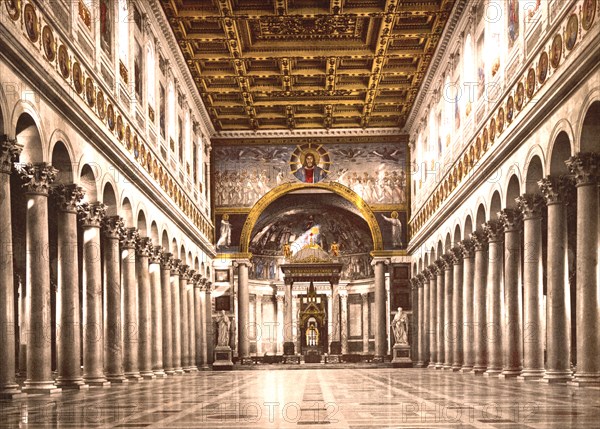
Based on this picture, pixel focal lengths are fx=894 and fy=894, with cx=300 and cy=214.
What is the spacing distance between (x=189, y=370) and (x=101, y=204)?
60.6 feet

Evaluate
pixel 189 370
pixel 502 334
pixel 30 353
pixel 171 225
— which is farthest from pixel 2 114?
pixel 189 370

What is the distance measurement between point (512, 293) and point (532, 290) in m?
2.63

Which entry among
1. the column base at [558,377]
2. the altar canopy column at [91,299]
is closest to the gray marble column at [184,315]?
the altar canopy column at [91,299]

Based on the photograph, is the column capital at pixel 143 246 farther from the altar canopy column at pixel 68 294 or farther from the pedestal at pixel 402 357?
the pedestal at pixel 402 357

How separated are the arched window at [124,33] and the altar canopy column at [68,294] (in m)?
7.41

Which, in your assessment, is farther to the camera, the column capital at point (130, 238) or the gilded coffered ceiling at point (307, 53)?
the gilded coffered ceiling at point (307, 53)

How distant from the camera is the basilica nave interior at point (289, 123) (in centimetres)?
1631

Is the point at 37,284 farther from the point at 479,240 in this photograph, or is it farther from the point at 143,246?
the point at 479,240

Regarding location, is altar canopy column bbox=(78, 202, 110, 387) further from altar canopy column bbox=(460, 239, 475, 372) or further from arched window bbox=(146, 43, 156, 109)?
altar canopy column bbox=(460, 239, 475, 372)

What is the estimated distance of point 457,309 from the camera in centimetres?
3491

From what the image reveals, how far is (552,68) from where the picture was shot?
Answer: 68.9 ft

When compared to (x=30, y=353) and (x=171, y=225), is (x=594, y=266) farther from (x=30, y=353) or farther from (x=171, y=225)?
(x=171, y=225)

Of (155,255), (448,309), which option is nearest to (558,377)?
(448,309)

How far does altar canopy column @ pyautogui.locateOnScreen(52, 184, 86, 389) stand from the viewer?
70.5 feet
